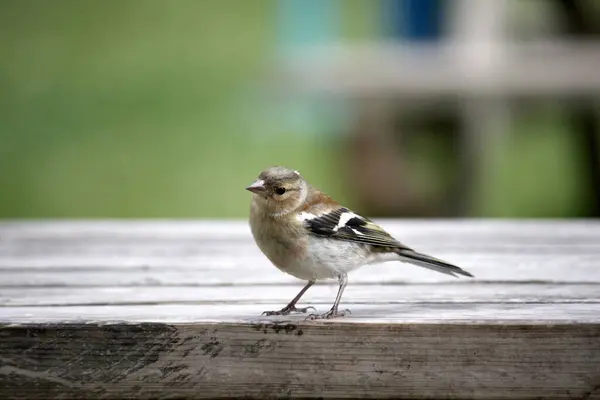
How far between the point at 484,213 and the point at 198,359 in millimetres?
8238

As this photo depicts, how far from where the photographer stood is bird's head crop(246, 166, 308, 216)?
3.28m

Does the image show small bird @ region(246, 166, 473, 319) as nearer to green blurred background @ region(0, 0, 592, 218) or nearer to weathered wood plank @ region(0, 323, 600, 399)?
weathered wood plank @ region(0, 323, 600, 399)

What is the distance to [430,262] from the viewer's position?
3311mm

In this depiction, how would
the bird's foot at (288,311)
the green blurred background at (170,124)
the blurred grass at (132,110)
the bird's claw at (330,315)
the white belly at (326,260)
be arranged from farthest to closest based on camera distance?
the blurred grass at (132,110) → the green blurred background at (170,124) → the white belly at (326,260) → the bird's foot at (288,311) → the bird's claw at (330,315)

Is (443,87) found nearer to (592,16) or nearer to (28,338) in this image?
(592,16)

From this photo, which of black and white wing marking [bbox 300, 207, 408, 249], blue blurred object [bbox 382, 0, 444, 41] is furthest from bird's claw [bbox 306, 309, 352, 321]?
blue blurred object [bbox 382, 0, 444, 41]

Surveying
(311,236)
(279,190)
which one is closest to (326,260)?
(311,236)

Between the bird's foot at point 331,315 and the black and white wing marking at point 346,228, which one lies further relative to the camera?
the black and white wing marking at point 346,228

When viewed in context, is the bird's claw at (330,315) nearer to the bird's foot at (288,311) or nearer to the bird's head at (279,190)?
the bird's foot at (288,311)

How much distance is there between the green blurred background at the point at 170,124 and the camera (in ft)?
36.7

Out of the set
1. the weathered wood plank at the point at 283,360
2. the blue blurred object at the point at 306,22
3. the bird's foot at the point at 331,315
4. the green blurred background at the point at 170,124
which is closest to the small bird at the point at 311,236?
the bird's foot at the point at 331,315

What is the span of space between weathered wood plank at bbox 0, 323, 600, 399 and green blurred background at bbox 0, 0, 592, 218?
6.38 metres

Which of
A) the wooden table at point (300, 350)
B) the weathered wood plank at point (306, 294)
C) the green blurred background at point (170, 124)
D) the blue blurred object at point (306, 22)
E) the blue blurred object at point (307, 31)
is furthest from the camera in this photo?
the blue blurred object at point (306, 22)

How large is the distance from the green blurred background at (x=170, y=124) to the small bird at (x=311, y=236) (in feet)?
17.8
